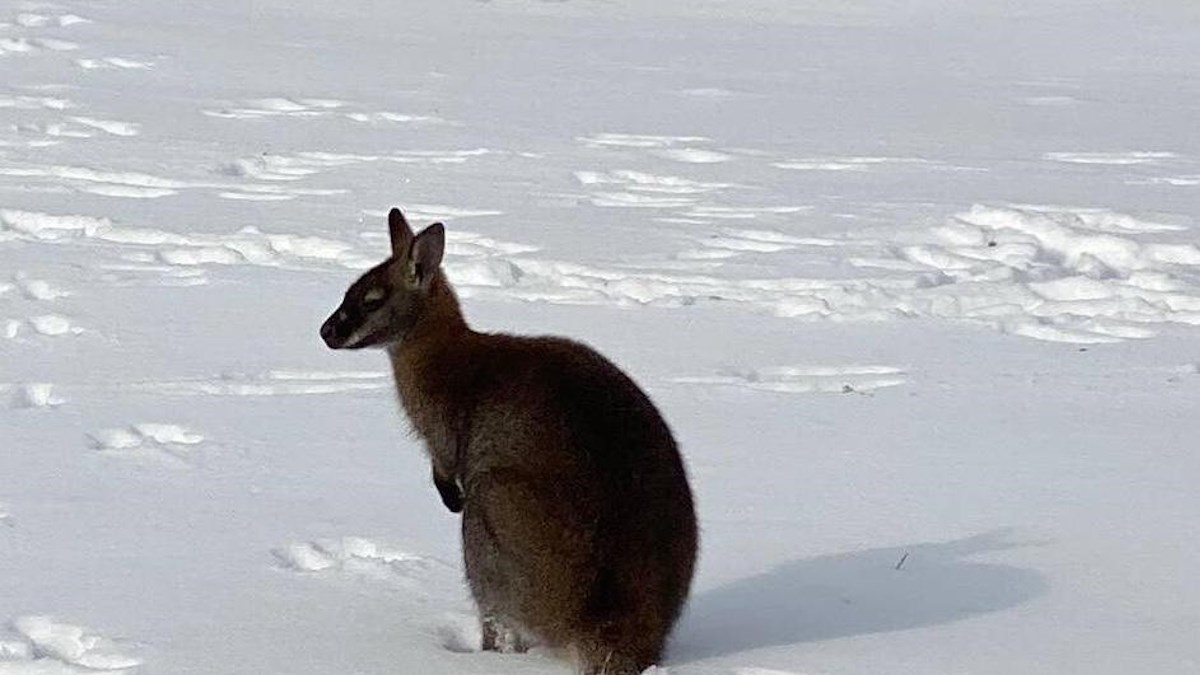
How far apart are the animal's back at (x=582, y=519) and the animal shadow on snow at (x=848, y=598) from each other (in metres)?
0.23

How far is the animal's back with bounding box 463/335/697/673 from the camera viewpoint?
3.96 metres

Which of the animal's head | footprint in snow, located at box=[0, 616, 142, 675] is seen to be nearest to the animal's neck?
the animal's head

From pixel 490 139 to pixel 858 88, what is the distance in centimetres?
316

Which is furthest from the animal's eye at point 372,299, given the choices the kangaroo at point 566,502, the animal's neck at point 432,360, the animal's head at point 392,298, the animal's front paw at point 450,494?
the animal's front paw at point 450,494

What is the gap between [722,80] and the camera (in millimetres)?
13367

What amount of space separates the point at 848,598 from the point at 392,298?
3.91 feet

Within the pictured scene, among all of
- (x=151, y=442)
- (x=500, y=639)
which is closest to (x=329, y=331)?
(x=500, y=639)

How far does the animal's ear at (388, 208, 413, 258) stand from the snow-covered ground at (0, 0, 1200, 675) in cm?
66

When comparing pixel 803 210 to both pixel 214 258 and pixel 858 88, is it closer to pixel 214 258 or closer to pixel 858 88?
pixel 214 258

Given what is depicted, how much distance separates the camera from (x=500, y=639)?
420cm

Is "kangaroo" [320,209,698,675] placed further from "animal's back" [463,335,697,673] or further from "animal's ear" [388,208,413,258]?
"animal's ear" [388,208,413,258]

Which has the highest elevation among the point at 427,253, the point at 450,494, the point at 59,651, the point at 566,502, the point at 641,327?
the point at 427,253

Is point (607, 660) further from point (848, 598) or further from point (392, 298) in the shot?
point (392, 298)

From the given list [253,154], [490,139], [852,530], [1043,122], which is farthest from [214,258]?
[1043,122]
